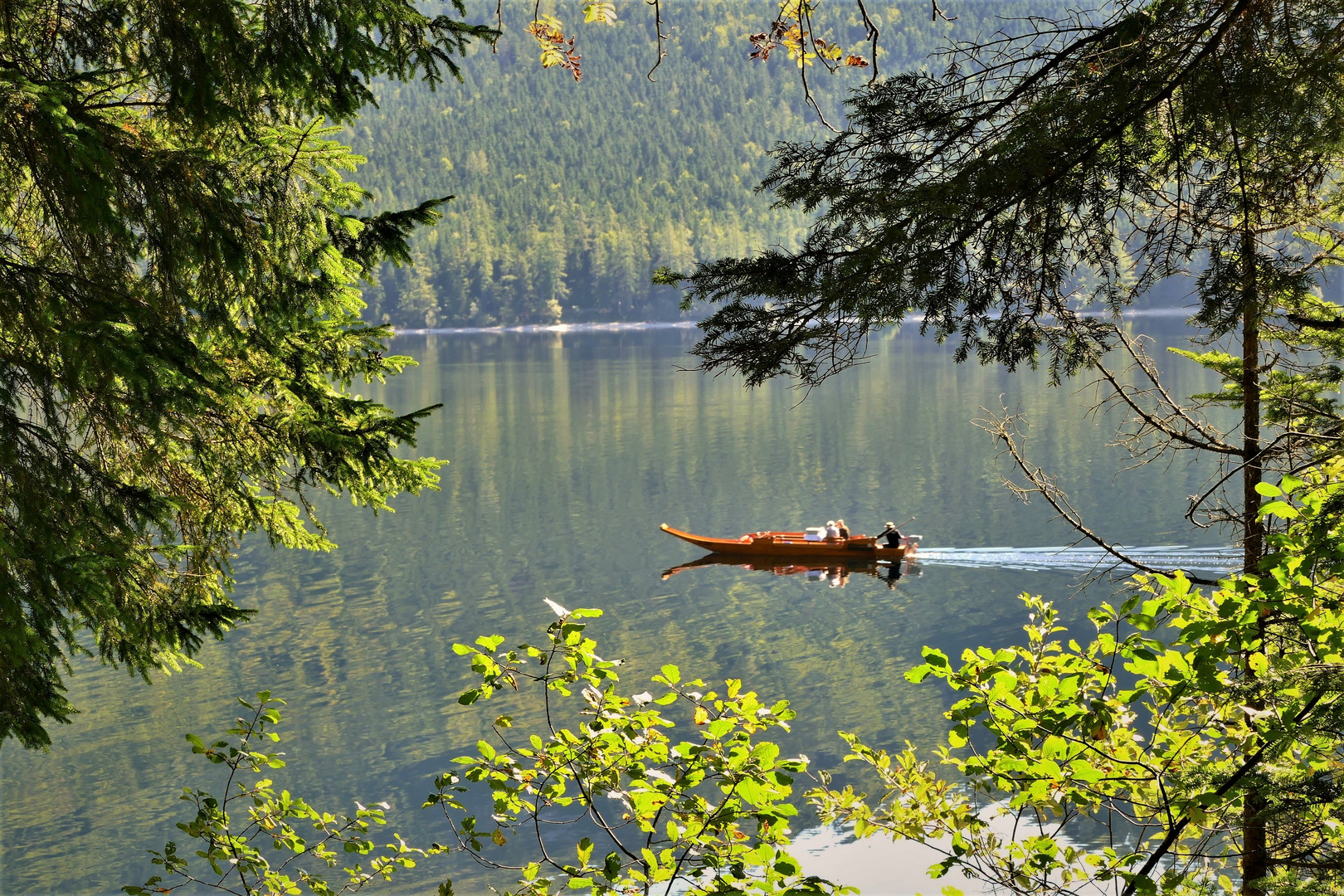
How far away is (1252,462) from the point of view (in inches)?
159

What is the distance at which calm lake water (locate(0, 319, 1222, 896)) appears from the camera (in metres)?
14.0

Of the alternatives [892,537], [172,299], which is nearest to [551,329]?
[892,537]

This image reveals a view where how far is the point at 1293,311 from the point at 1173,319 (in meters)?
108

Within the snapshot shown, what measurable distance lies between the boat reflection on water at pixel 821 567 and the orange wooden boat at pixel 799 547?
126 mm

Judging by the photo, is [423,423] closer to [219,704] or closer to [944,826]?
[219,704]

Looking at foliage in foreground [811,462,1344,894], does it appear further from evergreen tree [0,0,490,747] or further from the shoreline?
the shoreline

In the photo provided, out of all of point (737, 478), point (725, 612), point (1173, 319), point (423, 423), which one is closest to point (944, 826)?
point (725, 612)

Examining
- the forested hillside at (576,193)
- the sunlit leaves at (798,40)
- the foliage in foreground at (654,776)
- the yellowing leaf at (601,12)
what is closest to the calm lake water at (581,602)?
the sunlit leaves at (798,40)

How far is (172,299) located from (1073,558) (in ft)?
66.4

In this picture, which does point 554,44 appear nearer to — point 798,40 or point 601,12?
point 601,12

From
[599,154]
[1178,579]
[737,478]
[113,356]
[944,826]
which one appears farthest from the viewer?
[599,154]

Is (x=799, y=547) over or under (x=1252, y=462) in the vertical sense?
under

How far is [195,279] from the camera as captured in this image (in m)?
5.30

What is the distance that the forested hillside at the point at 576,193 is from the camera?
13112 centimetres
